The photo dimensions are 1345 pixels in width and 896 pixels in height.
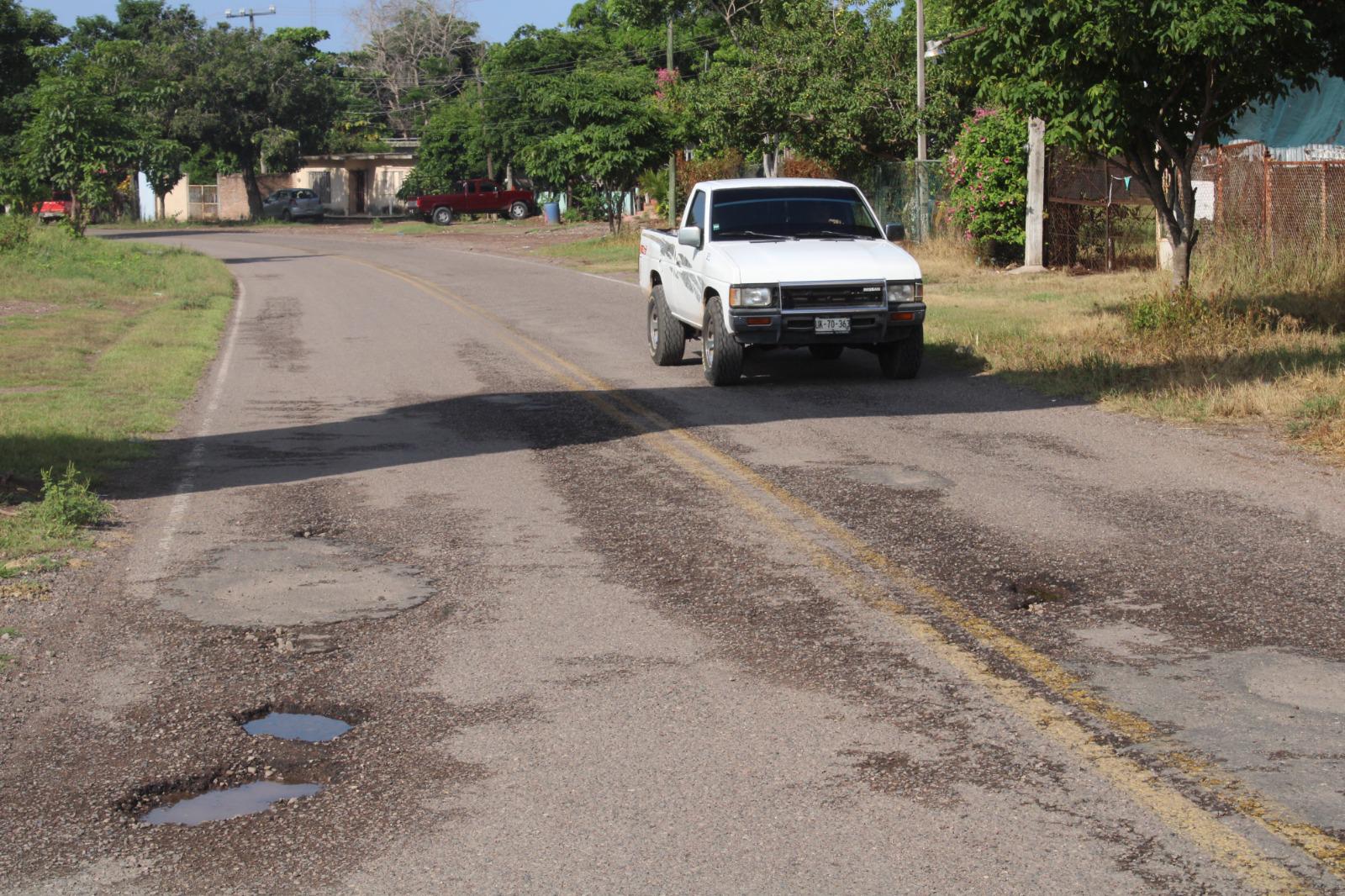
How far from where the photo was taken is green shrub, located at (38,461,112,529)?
28.3 feet

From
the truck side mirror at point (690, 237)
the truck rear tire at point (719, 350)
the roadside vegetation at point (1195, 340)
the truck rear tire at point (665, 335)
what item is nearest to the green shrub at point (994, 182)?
the roadside vegetation at point (1195, 340)

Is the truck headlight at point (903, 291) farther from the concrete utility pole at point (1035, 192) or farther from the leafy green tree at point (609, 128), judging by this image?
the leafy green tree at point (609, 128)

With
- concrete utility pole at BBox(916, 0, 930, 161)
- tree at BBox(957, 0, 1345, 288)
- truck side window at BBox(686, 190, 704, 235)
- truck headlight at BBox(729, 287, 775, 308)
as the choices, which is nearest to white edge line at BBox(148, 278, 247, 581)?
truck headlight at BBox(729, 287, 775, 308)

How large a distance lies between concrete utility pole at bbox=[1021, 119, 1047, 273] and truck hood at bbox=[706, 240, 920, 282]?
479 inches

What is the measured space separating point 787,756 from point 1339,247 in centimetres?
1622

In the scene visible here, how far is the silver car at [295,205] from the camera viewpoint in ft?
227

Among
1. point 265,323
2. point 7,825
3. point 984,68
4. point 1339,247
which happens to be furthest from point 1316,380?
point 265,323

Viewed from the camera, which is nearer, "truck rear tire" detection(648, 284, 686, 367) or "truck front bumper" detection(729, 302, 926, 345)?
"truck front bumper" detection(729, 302, 926, 345)

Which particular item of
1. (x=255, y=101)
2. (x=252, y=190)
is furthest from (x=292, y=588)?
(x=252, y=190)

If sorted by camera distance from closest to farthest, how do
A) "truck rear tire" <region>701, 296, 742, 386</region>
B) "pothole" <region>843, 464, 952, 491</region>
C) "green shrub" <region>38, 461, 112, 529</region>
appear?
"green shrub" <region>38, 461, 112, 529</region>
"pothole" <region>843, 464, 952, 491</region>
"truck rear tire" <region>701, 296, 742, 386</region>

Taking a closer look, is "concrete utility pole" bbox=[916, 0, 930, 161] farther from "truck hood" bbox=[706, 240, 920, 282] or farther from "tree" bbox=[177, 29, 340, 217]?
"tree" bbox=[177, 29, 340, 217]

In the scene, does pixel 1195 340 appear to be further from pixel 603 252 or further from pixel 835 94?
pixel 603 252

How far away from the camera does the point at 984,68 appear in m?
15.3

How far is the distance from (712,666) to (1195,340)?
1043 cm
